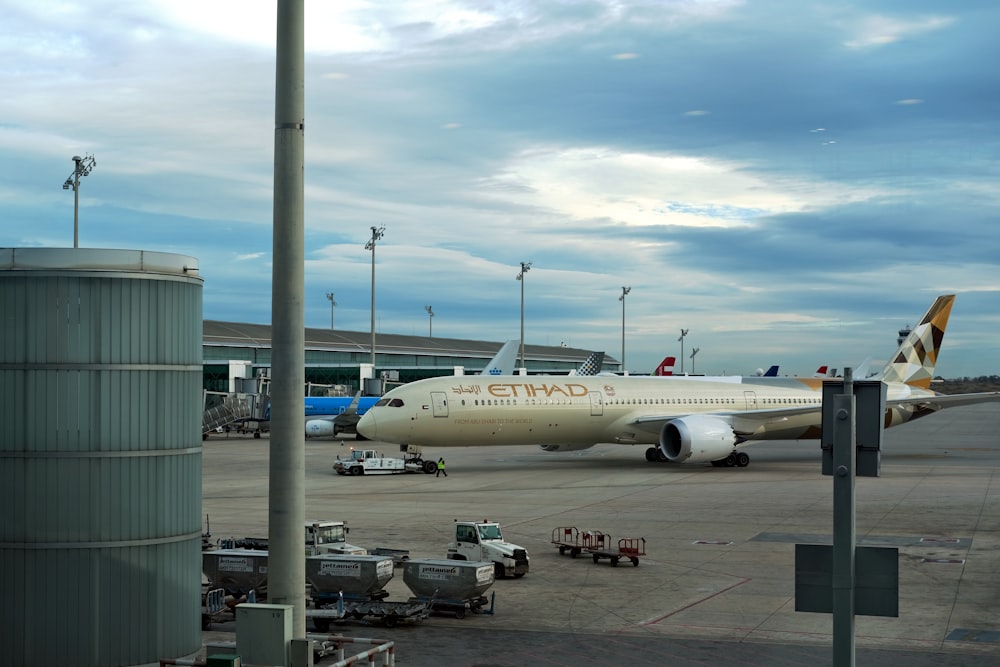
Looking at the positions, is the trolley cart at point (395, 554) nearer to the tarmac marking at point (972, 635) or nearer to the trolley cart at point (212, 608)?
the trolley cart at point (212, 608)

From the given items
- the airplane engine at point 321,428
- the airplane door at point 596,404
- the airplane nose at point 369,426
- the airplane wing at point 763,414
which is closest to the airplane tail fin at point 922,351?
the airplane wing at point 763,414

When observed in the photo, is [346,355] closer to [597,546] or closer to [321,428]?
[321,428]

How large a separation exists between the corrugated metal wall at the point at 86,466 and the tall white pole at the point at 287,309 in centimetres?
277

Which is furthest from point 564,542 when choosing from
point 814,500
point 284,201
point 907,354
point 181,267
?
point 907,354

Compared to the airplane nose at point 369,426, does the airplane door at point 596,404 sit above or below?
above

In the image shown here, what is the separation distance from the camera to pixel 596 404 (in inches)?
2146

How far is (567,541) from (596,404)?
23.4 metres

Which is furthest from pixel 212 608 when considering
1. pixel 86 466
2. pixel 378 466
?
pixel 378 466

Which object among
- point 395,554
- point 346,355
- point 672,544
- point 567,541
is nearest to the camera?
point 395,554

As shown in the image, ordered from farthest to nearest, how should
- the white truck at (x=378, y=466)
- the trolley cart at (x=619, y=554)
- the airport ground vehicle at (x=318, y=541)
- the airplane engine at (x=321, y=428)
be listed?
the airplane engine at (x=321, y=428)
the white truck at (x=378, y=466)
the trolley cart at (x=619, y=554)
the airport ground vehicle at (x=318, y=541)

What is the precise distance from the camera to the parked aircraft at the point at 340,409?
8006 cm

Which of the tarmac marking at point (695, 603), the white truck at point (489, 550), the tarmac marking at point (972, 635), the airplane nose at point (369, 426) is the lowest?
the tarmac marking at point (695, 603)

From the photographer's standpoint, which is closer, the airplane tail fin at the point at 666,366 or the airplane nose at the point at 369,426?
the airplane nose at the point at 369,426

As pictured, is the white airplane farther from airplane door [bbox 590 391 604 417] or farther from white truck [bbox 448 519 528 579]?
white truck [bbox 448 519 528 579]
